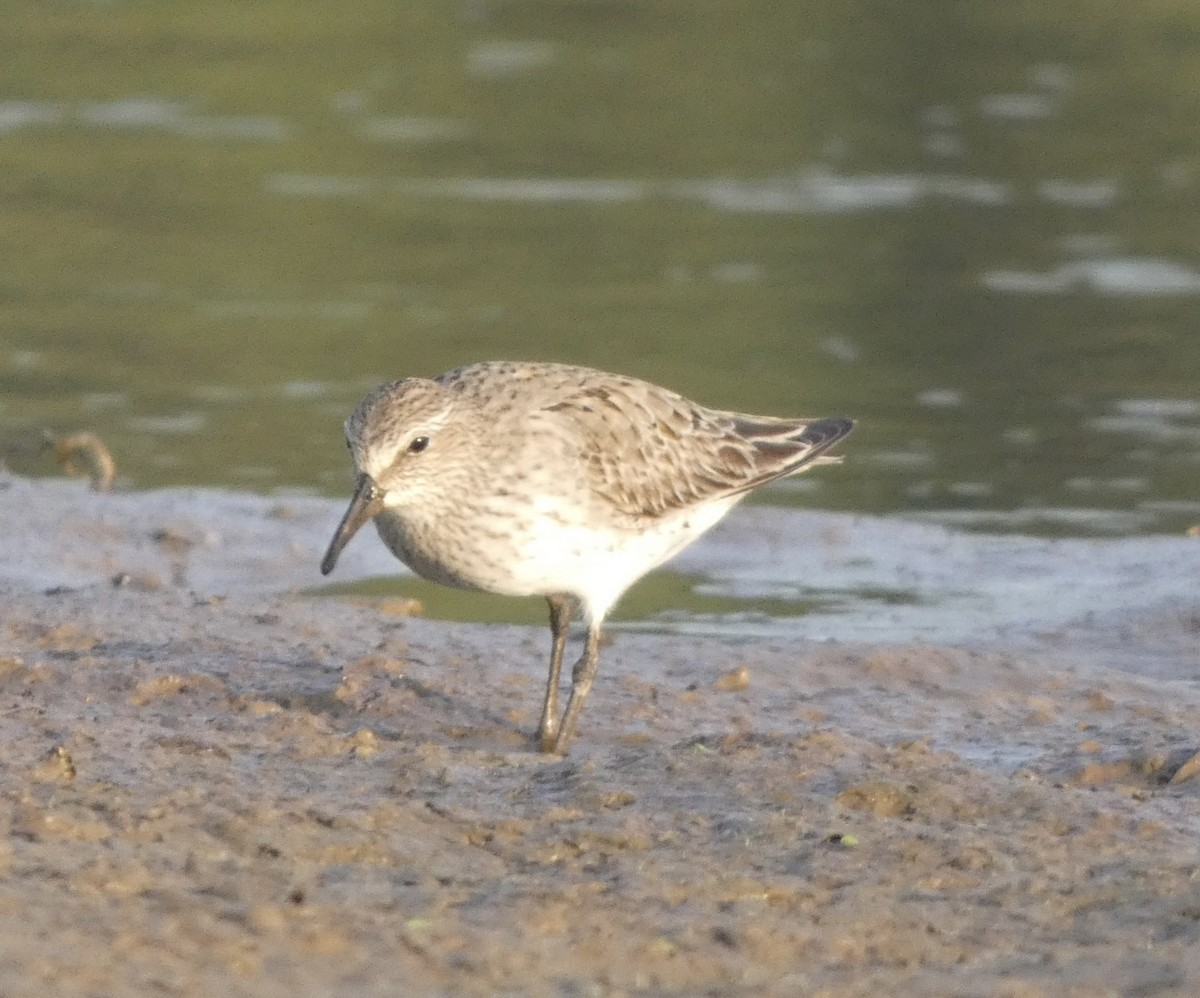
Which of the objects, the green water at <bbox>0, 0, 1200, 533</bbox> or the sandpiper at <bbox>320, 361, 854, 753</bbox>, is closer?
the sandpiper at <bbox>320, 361, 854, 753</bbox>

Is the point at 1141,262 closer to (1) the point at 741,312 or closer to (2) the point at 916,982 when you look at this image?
(1) the point at 741,312

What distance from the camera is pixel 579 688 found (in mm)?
7996

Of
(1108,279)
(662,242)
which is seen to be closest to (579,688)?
(1108,279)

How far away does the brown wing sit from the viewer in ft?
26.7

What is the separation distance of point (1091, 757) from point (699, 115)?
14.2 metres

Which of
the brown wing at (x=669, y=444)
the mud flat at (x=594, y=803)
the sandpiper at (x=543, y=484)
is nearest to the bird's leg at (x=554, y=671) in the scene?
the sandpiper at (x=543, y=484)

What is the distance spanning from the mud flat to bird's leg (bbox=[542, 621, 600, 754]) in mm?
170

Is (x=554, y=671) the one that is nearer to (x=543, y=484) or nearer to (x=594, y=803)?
(x=543, y=484)

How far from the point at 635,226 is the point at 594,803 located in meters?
11.2

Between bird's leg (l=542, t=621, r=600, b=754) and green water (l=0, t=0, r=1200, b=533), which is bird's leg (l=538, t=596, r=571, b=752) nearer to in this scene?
bird's leg (l=542, t=621, r=600, b=754)

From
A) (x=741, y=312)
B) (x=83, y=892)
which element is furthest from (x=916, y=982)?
(x=741, y=312)

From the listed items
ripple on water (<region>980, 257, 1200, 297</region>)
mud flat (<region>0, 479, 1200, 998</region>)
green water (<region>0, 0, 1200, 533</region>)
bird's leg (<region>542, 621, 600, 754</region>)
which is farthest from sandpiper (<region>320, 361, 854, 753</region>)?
ripple on water (<region>980, 257, 1200, 297</region>)

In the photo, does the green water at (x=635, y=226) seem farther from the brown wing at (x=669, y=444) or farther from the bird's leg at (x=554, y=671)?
the bird's leg at (x=554, y=671)

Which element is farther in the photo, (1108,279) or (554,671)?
(1108,279)
